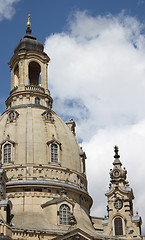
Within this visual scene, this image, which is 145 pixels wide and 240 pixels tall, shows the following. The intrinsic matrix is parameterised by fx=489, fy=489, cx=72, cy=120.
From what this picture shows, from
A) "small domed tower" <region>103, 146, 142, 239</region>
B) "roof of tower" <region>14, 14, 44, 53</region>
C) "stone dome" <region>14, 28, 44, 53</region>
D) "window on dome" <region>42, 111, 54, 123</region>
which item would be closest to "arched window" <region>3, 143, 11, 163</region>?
"window on dome" <region>42, 111, 54, 123</region>

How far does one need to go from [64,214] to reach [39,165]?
7.41 meters

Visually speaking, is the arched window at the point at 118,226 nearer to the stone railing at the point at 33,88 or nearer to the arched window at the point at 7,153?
the arched window at the point at 7,153

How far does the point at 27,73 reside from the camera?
7544 cm

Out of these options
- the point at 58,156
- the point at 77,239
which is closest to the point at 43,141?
the point at 58,156

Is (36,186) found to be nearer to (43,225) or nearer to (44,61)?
(43,225)

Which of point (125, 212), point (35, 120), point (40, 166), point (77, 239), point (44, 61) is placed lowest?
point (77, 239)

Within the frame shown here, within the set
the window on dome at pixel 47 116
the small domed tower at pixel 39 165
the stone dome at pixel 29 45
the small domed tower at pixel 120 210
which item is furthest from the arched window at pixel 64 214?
the stone dome at pixel 29 45

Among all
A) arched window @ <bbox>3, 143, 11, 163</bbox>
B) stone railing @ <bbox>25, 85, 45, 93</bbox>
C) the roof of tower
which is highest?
the roof of tower

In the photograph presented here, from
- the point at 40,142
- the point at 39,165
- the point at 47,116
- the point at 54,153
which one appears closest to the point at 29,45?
the point at 47,116

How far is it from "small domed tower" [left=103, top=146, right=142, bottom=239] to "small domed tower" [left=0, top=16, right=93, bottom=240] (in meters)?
Answer: 2.98

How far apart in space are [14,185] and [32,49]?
25.0 meters

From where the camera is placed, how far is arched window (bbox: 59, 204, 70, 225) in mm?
59791

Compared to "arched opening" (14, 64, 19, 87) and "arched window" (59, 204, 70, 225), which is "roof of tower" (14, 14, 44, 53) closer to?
"arched opening" (14, 64, 19, 87)

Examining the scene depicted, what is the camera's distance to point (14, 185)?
202ft
